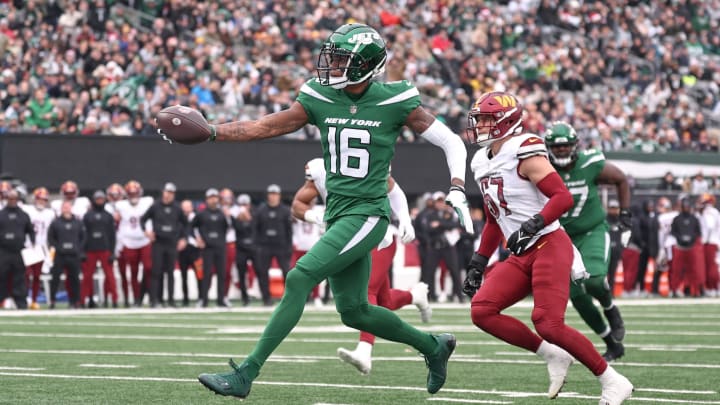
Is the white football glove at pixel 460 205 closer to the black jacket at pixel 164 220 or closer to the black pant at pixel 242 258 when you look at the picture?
the black jacket at pixel 164 220

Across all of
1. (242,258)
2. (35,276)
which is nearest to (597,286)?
(242,258)

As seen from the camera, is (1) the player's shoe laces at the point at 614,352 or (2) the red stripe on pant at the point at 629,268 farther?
(2) the red stripe on pant at the point at 629,268

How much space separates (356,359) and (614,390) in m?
2.22

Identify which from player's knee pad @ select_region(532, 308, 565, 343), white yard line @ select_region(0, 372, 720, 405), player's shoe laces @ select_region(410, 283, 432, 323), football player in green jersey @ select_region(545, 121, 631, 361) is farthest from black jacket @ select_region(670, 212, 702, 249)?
player's knee pad @ select_region(532, 308, 565, 343)

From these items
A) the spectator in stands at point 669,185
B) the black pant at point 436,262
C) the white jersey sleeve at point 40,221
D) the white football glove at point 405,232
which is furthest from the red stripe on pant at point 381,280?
the spectator in stands at point 669,185

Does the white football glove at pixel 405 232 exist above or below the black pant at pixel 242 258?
above

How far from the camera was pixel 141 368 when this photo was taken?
8594mm

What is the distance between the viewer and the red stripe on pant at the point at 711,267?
21109mm

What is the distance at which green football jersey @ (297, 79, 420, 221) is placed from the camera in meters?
6.28

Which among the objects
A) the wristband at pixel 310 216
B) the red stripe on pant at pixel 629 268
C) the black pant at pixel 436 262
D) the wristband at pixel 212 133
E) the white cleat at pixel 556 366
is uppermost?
the wristband at pixel 212 133

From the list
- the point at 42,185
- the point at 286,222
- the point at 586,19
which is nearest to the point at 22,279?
the point at 42,185

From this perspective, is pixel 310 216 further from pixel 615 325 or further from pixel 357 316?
pixel 357 316

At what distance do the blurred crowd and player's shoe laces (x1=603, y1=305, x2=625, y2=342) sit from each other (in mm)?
11569

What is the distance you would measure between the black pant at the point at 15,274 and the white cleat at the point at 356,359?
9.72m
